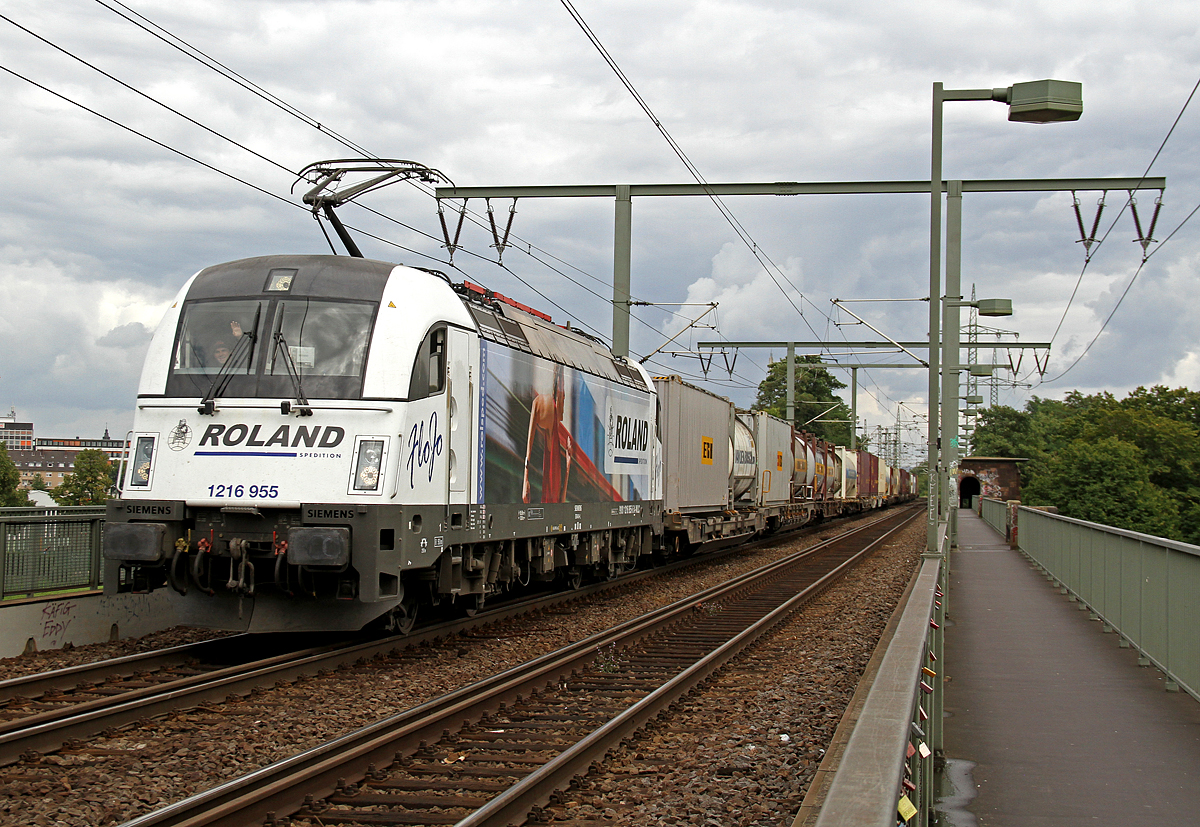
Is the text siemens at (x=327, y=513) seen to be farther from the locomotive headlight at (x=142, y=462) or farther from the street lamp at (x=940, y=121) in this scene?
the street lamp at (x=940, y=121)

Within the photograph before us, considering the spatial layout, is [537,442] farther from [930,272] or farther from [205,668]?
[930,272]

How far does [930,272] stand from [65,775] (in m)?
15.1

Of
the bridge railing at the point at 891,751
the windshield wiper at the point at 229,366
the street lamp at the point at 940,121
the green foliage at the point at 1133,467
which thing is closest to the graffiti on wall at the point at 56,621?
the windshield wiper at the point at 229,366

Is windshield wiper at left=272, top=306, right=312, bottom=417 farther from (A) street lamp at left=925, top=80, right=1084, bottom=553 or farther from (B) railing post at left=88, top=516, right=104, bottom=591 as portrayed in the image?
(A) street lamp at left=925, top=80, right=1084, bottom=553

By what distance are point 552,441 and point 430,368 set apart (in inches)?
148

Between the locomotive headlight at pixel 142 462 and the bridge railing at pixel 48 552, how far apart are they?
1.83 meters

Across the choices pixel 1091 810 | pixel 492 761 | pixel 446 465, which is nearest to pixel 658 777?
pixel 492 761

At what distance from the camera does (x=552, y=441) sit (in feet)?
45.6

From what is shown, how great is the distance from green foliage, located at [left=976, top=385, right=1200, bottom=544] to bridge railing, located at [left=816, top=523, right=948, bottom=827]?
145 feet

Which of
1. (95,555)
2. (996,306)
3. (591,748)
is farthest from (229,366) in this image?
(996,306)

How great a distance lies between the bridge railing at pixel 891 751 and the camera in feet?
9.37

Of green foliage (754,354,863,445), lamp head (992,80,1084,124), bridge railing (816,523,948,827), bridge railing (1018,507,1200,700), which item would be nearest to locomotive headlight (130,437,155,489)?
bridge railing (816,523,948,827)

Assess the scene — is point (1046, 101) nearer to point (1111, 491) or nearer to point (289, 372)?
point (289, 372)

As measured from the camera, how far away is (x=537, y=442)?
13.4 metres
